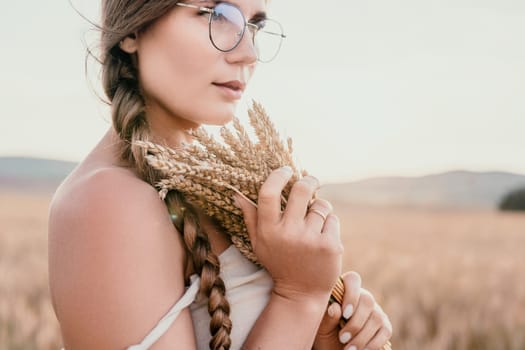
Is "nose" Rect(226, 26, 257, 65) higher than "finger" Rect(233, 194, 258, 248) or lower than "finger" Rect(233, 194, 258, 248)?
higher

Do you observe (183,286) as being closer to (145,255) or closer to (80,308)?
(145,255)

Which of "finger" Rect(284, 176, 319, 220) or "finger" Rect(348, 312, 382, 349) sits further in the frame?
"finger" Rect(348, 312, 382, 349)

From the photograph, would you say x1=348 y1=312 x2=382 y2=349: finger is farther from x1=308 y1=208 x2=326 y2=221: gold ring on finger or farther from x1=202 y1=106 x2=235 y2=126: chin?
x1=202 y1=106 x2=235 y2=126: chin

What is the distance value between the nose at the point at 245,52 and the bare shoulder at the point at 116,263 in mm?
464

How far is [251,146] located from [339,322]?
0.64 metres

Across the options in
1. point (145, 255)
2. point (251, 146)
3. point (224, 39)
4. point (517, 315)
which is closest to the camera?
point (145, 255)

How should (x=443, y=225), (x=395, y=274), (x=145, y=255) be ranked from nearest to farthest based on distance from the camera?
(x=145, y=255)
(x=395, y=274)
(x=443, y=225)

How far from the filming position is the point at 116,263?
1.48 meters

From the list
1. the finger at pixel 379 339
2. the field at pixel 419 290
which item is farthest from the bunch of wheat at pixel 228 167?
the field at pixel 419 290

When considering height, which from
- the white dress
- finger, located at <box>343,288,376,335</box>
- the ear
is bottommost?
finger, located at <box>343,288,376,335</box>

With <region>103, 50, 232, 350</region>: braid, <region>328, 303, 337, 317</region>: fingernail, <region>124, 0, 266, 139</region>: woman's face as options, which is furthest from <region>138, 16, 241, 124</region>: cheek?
<region>328, 303, 337, 317</region>: fingernail

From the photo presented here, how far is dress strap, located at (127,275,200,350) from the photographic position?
1.48m

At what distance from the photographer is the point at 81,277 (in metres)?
1.53

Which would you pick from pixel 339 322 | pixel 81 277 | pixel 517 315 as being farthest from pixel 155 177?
pixel 517 315
